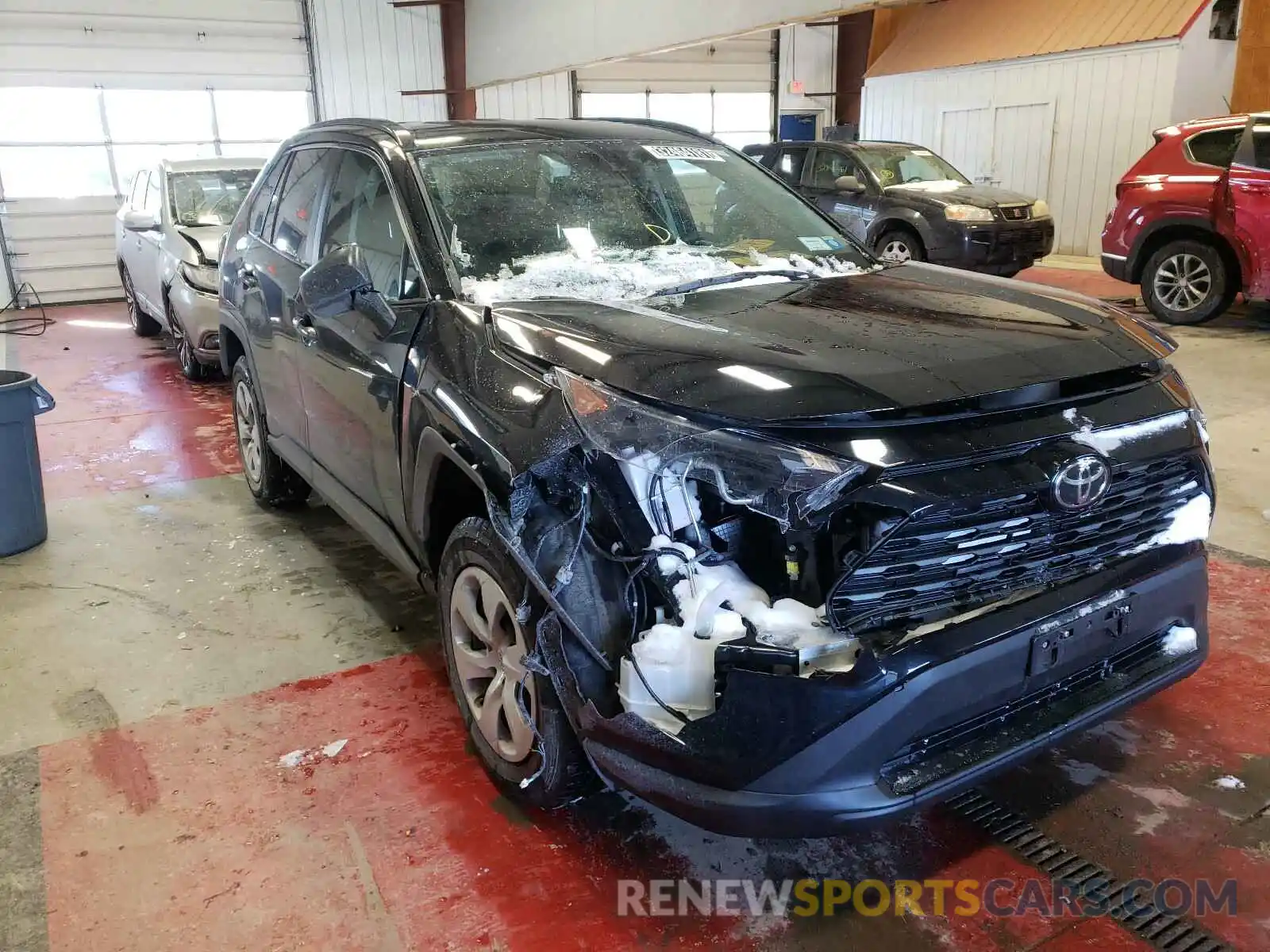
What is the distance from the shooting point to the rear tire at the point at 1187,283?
25.7 feet

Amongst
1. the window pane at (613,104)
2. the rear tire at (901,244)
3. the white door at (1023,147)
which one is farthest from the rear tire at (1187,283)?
the window pane at (613,104)

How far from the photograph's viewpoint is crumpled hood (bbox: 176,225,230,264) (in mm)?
6691

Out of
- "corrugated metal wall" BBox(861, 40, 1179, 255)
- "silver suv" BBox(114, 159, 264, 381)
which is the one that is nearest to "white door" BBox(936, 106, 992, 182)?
"corrugated metal wall" BBox(861, 40, 1179, 255)

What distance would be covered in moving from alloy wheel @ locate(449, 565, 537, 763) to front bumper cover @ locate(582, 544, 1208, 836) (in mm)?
292

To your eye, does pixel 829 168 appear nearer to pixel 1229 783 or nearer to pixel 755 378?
pixel 1229 783

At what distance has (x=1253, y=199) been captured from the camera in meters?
7.35

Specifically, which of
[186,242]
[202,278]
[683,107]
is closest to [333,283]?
[202,278]

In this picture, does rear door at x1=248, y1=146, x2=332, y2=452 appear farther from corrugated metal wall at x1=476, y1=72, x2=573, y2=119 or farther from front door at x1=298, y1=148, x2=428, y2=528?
corrugated metal wall at x1=476, y1=72, x2=573, y2=119

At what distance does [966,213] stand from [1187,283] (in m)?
2.16

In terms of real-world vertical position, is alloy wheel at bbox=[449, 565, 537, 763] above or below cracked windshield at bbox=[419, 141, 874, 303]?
below

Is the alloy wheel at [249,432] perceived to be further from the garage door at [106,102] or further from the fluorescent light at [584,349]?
the garage door at [106,102]

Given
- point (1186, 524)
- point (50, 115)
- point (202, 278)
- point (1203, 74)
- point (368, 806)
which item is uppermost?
point (1203, 74)

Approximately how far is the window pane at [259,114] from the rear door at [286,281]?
1024 cm

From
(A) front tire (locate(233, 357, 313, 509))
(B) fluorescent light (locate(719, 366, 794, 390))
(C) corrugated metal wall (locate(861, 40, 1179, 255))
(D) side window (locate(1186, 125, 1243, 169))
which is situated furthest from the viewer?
(C) corrugated metal wall (locate(861, 40, 1179, 255))
